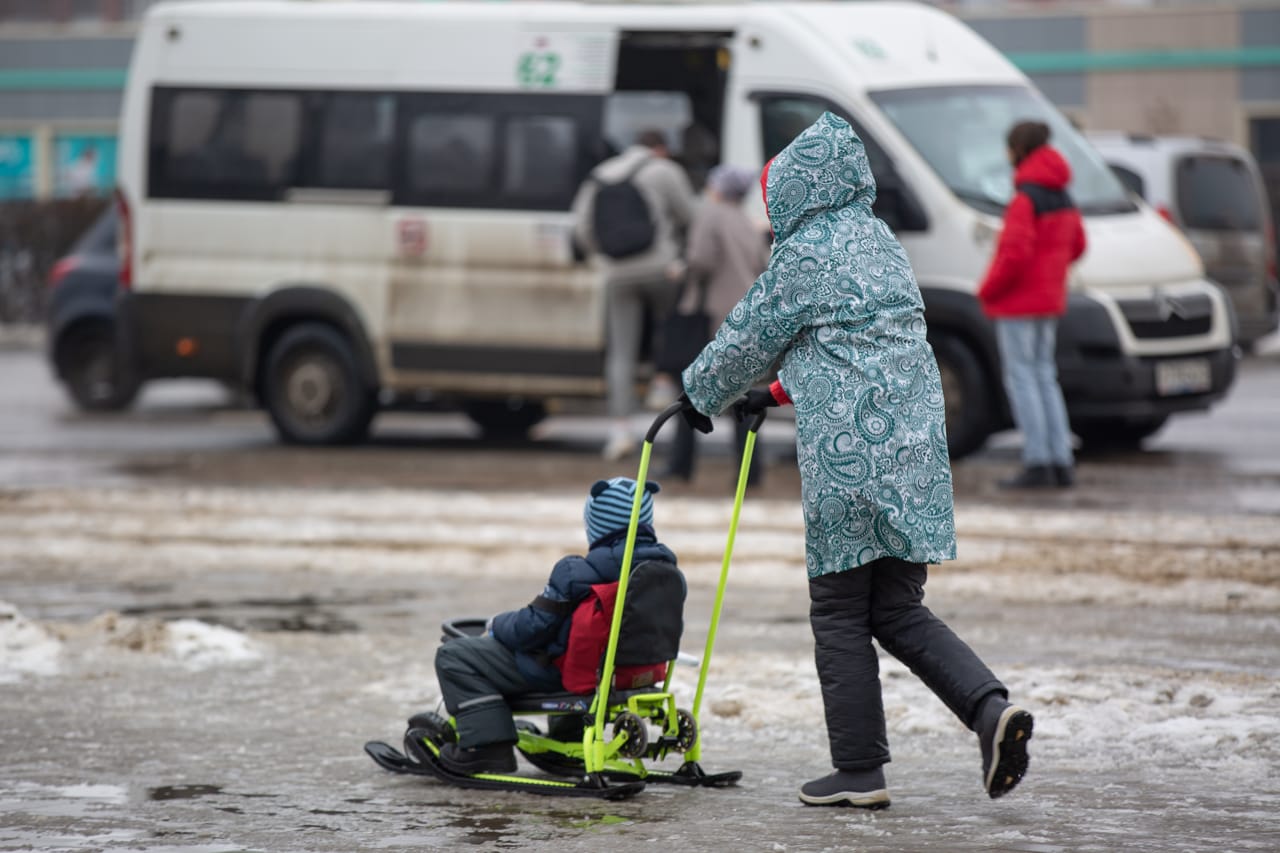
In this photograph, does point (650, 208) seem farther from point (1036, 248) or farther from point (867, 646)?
point (867, 646)

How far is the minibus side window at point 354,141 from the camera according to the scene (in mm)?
14289

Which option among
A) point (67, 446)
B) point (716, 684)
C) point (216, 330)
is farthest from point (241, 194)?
→ point (716, 684)

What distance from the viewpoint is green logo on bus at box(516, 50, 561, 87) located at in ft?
45.5

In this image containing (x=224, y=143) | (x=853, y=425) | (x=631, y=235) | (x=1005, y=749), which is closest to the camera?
(x=1005, y=749)

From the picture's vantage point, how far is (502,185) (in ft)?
46.0

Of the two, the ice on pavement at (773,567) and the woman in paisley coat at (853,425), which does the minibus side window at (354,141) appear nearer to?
the ice on pavement at (773,567)

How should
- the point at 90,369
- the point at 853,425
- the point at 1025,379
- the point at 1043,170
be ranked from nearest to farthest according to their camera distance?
1. the point at 853,425
2. the point at 1043,170
3. the point at 1025,379
4. the point at 90,369

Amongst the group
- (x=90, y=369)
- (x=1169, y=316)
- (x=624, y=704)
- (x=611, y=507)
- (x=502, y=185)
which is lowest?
(x=90, y=369)

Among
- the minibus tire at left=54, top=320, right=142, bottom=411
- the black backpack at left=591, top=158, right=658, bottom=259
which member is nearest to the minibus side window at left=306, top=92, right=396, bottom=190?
the black backpack at left=591, top=158, right=658, bottom=259

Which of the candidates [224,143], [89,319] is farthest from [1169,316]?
[89,319]

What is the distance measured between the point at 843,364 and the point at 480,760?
1489mm

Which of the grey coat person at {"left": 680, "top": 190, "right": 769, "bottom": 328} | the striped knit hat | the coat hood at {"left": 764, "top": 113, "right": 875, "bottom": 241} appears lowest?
the striped knit hat

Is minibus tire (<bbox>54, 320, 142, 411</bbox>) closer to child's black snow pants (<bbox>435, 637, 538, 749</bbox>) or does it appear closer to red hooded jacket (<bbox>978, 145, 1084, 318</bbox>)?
red hooded jacket (<bbox>978, 145, 1084, 318</bbox>)

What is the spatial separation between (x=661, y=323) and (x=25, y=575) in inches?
174
